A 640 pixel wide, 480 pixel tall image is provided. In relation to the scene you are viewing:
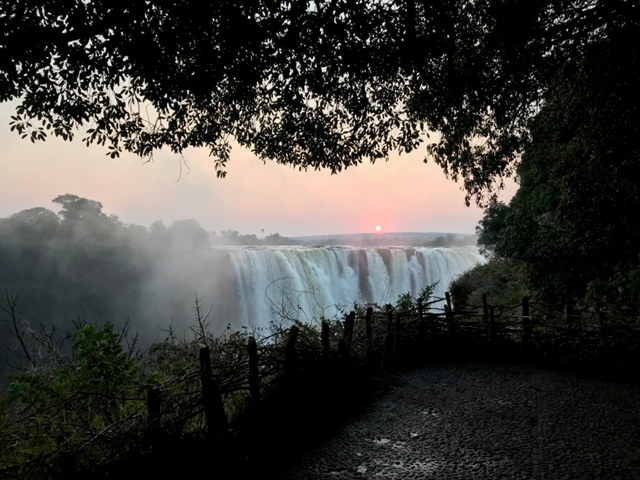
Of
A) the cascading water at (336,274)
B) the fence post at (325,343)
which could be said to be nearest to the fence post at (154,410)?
→ the fence post at (325,343)

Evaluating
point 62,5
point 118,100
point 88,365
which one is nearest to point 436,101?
point 118,100

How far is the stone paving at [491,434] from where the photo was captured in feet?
16.8

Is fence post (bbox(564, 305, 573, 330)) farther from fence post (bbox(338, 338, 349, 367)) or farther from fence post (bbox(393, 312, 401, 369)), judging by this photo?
fence post (bbox(338, 338, 349, 367))

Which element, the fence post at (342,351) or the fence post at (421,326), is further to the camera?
the fence post at (421,326)

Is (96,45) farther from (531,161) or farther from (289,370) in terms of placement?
(531,161)

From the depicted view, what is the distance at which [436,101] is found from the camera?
8.05m

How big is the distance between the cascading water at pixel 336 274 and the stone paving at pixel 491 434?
87.0 feet

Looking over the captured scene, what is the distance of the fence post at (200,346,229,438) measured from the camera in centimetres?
516

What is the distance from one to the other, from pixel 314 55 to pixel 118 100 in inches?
119

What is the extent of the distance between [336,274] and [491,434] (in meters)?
30.6

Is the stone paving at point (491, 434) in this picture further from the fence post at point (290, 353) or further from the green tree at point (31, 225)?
the green tree at point (31, 225)

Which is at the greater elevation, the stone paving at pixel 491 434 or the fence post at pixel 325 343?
the fence post at pixel 325 343

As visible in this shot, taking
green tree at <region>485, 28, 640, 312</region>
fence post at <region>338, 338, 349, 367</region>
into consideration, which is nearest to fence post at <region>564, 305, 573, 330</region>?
green tree at <region>485, 28, 640, 312</region>

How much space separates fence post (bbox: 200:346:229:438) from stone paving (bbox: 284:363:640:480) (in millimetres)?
978
